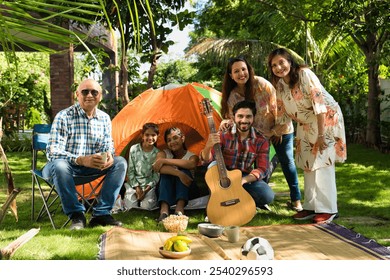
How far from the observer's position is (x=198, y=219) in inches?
159

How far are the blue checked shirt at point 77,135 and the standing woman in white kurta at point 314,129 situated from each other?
1.31m

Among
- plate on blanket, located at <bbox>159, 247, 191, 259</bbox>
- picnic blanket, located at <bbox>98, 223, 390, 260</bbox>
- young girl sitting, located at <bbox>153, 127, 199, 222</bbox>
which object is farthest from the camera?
young girl sitting, located at <bbox>153, 127, 199, 222</bbox>

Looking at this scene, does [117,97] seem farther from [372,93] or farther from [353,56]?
[353,56]

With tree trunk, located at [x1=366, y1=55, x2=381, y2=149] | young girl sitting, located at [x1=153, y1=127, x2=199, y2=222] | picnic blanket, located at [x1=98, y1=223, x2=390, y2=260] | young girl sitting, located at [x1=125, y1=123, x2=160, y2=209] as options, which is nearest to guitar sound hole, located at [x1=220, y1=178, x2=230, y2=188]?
picnic blanket, located at [x1=98, y1=223, x2=390, y2=260]

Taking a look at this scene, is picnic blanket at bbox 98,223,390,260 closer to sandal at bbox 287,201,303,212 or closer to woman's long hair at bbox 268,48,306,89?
sandal at bbox 287,201,303,212

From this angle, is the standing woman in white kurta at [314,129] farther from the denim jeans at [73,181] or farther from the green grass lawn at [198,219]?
the denim jeans at [73,181]

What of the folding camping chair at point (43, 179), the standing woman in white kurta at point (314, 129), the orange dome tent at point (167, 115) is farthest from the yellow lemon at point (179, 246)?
the orange dome tent at point (167, 115)

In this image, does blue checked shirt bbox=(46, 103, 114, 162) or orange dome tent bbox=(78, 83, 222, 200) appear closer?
blue checked shirt bbox=(46, 103, 114, 162)

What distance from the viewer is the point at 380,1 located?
4754mm

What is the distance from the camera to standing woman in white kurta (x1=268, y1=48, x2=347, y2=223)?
3.79 meters

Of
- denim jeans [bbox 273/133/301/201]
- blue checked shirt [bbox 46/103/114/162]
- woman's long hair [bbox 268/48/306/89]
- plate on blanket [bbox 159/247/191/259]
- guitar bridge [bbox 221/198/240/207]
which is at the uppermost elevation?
woman's long hair [bbox 268/48/306/89]

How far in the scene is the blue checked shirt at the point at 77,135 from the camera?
3795 millimetres

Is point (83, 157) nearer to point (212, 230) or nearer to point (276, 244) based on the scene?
point (212, 230)
